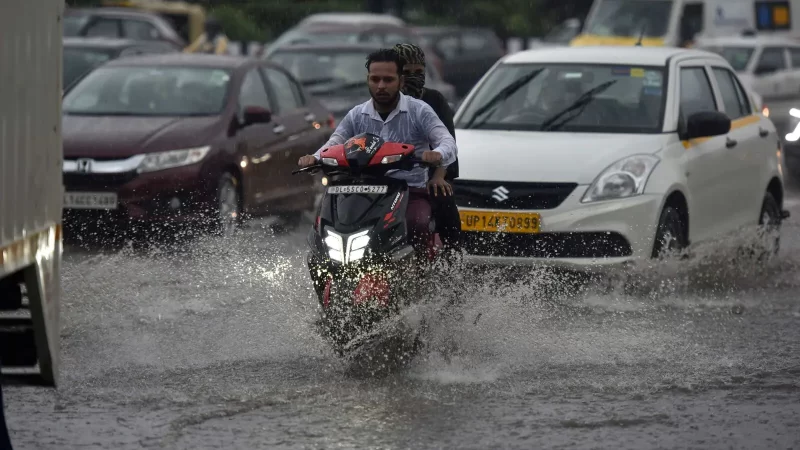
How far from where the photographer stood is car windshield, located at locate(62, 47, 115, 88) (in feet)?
60.1

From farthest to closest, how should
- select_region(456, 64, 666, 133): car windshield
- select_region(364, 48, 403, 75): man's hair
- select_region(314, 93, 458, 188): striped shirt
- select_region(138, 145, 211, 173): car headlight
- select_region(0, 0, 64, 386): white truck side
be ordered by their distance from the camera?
select_region(138, 145, 211, 173): car headlight → select_region(456, 64, 666, 133): car windshield → select_region(314, 93, 458, 188): striped shirt → select_region(364, 48, 403, 75): man's hair → select_region(0, 0, 64, 386): white truck side

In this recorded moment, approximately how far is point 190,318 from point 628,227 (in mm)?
2706

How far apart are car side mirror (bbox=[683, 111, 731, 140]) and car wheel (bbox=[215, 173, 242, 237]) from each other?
375cm

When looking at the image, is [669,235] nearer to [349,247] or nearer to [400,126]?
[400,126]

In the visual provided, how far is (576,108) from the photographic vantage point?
11.2 m

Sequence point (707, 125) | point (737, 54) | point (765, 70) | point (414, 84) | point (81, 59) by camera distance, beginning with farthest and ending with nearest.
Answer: point (737, 54) → point (765, 70) → point (81, 59) → point (707, 125) → point (414, 84)

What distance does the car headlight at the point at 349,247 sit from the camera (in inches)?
293

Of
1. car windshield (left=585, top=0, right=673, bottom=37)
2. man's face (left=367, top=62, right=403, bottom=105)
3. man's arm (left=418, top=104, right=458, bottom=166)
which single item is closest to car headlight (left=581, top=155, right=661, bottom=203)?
man's arm (left=418, top=104, right=458, bottom=166)

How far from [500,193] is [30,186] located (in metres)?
4.82

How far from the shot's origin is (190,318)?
9281 mm

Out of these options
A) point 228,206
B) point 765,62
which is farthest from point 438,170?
point 765,62

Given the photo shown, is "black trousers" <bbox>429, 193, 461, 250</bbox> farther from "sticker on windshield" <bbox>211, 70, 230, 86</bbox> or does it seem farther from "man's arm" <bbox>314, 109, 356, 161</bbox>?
"sticker on windshield" <bbox>211, 70, 230, 86</bbox>

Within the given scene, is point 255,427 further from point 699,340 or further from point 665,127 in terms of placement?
point 665,127

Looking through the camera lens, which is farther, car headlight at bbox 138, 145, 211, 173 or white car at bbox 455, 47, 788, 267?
car headlight at bbox 138, 145, 211, 173
